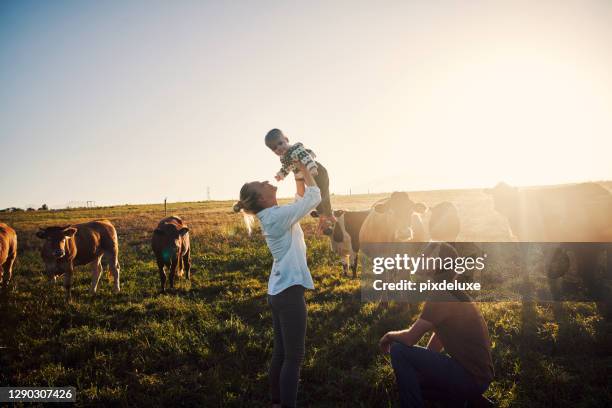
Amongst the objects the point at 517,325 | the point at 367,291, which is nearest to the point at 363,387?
the point at 517,325

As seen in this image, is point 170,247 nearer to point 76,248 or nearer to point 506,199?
point 76,248

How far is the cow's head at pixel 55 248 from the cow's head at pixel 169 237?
239 cm

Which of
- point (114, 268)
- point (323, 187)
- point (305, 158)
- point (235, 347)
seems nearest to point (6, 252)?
point (114, 268)

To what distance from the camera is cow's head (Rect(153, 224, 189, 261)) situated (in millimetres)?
10578

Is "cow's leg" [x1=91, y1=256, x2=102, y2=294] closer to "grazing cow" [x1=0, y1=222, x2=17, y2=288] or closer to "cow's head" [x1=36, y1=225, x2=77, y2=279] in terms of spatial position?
"cow's head" [x1=36, y1=225, x2=77, y2=279]

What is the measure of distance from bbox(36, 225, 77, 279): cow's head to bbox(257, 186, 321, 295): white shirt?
27.6ft

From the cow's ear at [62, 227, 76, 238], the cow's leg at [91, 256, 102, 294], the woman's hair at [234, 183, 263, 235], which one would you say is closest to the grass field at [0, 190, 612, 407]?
the cow's leg at [91, 256, 102, 294]

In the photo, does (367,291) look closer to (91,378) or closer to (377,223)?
(377,223)

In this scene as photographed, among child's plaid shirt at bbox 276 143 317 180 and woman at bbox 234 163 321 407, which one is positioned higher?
child's plaid shirt at bbox 276 143 317 180

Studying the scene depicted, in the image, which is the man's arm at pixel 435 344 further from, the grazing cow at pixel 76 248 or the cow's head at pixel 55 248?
the cow's head at pixel 55 248

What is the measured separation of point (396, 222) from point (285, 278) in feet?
19.6

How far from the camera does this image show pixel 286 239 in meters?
3.82

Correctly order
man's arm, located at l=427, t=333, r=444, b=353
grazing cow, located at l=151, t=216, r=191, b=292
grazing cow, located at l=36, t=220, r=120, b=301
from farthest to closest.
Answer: grazing cow, located at l=151, t=216, r=191, b=292 < grazing cow, located at l=36, t=220, r=120, b=301 < man's arm, located at l=427, t=333, r=444, b=353

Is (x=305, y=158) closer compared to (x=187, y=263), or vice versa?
(x=305, y=158)
